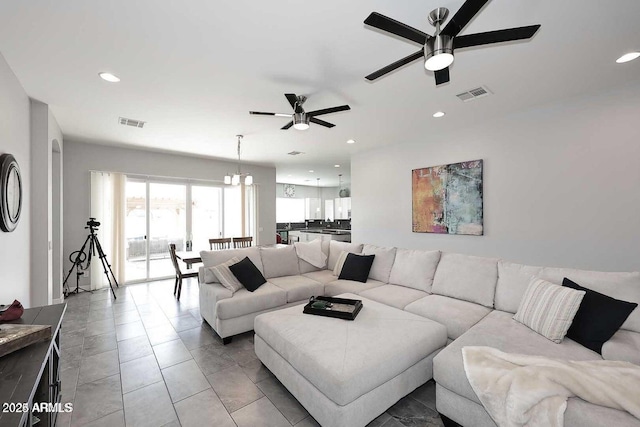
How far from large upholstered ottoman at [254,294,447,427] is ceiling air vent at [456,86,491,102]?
8.61ft

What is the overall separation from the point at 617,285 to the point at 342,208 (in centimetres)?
930

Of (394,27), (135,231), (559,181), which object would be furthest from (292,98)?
(135,231)

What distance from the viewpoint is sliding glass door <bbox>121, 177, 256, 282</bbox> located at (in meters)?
5.61

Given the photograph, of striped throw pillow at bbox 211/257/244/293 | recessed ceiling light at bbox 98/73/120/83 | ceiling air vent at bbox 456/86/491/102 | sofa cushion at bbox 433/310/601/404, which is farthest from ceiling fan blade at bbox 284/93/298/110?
sofa cushion at bbox 433/310/601/404

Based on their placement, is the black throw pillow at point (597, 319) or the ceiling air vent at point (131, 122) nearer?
the black throw pillow at point (597, 319)

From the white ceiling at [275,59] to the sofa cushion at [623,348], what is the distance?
2.25 metres

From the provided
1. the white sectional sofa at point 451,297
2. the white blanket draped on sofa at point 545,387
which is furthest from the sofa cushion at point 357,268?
the white blanket draped on sofa at point 545,387

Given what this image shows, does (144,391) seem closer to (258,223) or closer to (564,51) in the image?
(564,51)

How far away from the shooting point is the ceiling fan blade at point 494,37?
157 cm

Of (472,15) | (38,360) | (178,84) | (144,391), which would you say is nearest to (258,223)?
(178,84)

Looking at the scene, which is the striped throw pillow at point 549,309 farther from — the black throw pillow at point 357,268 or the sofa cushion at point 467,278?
the black throw pillow at point 357,268

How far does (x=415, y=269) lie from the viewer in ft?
10.8

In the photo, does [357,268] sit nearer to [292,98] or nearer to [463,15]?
[292,98]

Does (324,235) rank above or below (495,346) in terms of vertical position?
above
